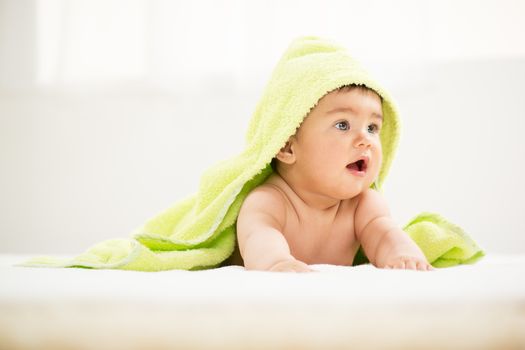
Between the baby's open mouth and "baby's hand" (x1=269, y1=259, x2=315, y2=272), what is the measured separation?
0.28 metres

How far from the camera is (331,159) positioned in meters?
1.06

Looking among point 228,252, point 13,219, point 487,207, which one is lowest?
point 13,219

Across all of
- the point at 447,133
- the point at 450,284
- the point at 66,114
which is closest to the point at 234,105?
the point at 66,114

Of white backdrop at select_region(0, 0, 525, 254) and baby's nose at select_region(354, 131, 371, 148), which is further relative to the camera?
white backdrop at select_region(0, 0, 525, 254)

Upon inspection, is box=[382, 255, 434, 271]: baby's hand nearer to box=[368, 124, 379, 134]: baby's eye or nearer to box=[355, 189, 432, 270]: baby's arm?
box=[355, 189, 432, 270]: baby's arm

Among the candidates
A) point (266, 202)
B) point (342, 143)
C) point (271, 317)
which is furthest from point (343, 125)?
point (271, 317)

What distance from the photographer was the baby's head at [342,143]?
1.05 m

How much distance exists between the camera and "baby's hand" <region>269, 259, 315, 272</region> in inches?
32.1

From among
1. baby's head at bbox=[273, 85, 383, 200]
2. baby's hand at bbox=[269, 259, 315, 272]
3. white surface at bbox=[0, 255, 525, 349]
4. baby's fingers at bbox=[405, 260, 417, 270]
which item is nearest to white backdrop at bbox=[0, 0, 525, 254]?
baby's head at bbox=[273, 85, 383, 200]

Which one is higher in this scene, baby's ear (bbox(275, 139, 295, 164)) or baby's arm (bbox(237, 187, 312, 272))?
baby's ear (bbox(275, 139, 295, 164))

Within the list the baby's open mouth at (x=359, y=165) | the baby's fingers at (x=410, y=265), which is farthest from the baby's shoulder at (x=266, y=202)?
the baby's fingers at (x=410, y=265)

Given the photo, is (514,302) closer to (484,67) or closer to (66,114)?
(484,67)

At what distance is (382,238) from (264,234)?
219 millimetres

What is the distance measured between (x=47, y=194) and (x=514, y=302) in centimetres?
173
